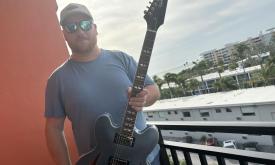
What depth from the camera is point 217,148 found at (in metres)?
1.38

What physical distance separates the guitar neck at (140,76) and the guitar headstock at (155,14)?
32mm

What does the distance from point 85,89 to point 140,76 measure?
0.79ft

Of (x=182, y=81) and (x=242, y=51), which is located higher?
(x=242, y=51)

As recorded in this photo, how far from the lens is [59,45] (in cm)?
217

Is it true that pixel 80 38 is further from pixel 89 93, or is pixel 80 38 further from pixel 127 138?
pixel 127 138

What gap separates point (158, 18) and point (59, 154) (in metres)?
0.76

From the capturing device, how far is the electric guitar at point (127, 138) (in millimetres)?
1379

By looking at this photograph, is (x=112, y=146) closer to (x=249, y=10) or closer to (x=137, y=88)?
(x=137, y=88)

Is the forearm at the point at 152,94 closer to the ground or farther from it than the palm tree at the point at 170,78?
farther from it

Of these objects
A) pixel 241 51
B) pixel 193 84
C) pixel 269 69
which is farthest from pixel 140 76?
pixel 193 84

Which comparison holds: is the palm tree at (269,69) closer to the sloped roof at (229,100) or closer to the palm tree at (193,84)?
the sloped roof at (229,100)

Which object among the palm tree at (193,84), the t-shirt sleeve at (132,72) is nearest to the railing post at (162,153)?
the t-shirt sleeve at (132,72)

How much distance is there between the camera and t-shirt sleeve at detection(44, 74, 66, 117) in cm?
149

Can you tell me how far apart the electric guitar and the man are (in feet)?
0.14
